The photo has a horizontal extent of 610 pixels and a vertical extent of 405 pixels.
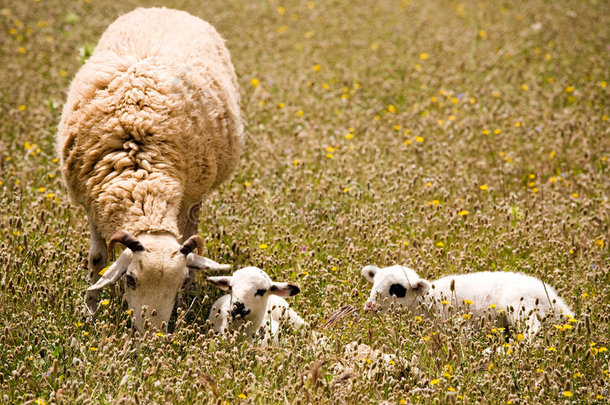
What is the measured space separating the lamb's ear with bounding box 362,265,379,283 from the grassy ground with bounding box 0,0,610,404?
20cm

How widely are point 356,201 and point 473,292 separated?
6.53ft

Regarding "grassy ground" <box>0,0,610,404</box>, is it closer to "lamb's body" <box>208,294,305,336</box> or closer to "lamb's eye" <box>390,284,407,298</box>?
"lamb's body" <box>208,294,305,336</box>

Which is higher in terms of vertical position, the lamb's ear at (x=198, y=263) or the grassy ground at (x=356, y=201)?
the lamb's ear at (x=198, y=263)

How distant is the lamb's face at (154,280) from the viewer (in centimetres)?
504

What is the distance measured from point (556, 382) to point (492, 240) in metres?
2.39

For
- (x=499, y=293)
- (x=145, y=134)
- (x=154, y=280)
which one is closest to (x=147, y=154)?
(x=145, y=134)

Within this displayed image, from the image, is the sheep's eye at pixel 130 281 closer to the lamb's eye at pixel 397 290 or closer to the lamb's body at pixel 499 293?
the lamb's eye at pixel 397 290

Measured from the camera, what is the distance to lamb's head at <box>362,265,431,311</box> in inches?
230

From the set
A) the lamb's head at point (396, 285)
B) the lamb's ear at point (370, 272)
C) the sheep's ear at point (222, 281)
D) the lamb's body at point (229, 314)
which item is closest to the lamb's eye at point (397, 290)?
the lamb's head at point (396, 285)

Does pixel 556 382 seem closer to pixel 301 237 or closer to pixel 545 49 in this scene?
pixel 301 237

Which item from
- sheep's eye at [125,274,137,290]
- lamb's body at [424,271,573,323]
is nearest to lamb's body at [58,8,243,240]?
sheep's eye at [125,274,137,290]

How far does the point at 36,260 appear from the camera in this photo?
5.75 m

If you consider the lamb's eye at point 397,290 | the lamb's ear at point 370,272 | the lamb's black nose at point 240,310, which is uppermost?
the lamb's black nose at point 240,310

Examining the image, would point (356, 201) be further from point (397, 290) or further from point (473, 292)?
point (473, 292)
